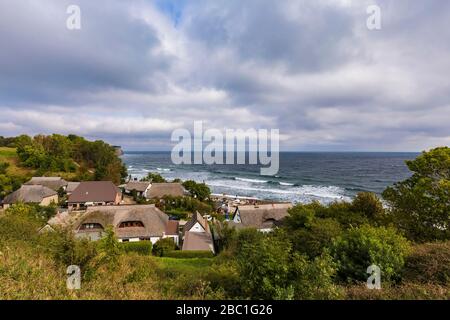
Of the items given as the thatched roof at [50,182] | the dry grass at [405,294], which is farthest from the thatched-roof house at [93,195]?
the dry grass at [405,294]

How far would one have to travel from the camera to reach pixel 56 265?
8734 millimetres

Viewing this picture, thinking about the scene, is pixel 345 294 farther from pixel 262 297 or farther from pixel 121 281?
pixel 121 281

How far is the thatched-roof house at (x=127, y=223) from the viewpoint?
2749 centimetres

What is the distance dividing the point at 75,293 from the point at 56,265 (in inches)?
125

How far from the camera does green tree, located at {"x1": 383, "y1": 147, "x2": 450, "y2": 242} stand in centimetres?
1457

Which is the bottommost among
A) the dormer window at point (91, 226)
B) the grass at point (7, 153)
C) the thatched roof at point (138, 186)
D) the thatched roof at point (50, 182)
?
the dormer window at point (91, 226)

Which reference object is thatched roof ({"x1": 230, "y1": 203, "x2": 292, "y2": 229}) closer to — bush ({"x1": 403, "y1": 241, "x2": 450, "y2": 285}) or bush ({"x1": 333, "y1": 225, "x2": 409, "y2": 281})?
bush ({"x1": 333, "y1": 225, "x2": 409, "y2": 281})

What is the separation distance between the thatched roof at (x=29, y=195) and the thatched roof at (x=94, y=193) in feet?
13.5

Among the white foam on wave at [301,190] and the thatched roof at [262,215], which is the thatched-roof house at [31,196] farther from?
the white foam on wave at [301,190]

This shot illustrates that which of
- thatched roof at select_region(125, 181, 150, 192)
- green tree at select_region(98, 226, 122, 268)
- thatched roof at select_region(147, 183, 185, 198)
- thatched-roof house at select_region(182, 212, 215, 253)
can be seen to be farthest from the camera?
thatched roof at select_region(125, 181, 150, 192)

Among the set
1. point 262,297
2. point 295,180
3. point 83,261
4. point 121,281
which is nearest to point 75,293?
point 121,281

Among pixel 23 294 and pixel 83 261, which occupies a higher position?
pixel 23 294

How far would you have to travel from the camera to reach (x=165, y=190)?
52.2m

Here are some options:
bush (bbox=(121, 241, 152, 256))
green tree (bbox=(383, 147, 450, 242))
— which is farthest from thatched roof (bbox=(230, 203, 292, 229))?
green tree (bbox=(383, 147, 450, 242))
